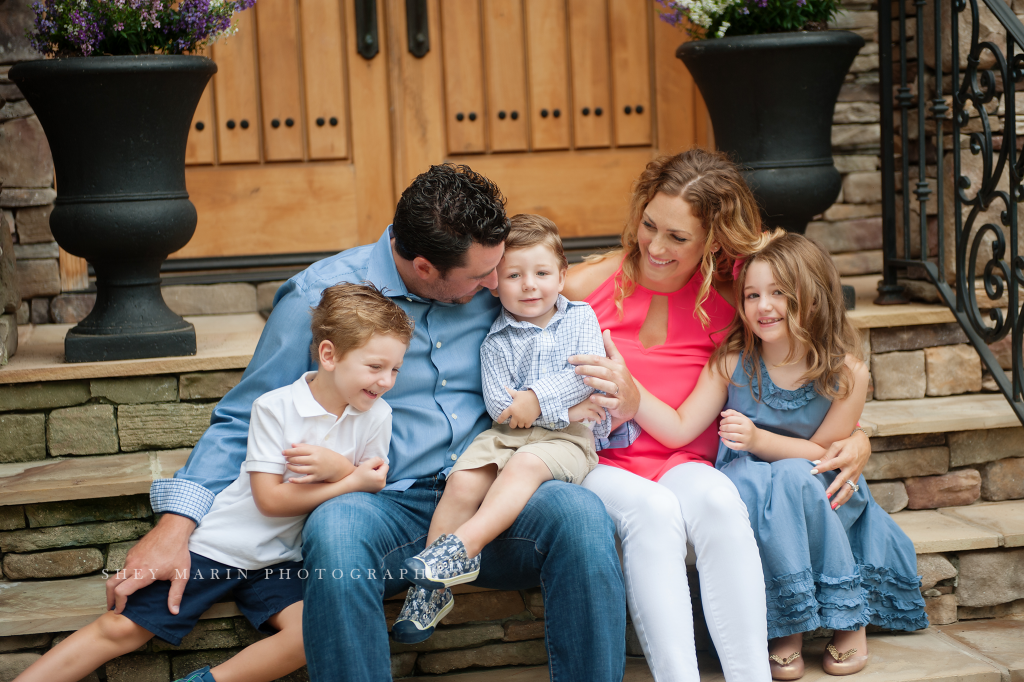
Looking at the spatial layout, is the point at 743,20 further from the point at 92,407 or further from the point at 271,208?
the point at 92,407

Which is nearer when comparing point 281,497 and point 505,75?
point 281,497

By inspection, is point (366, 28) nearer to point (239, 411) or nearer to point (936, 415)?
point (239, 411)

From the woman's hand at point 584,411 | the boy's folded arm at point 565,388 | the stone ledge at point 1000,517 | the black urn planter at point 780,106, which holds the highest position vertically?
the black urn planter at point 780,106

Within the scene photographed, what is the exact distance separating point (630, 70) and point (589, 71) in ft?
0.50

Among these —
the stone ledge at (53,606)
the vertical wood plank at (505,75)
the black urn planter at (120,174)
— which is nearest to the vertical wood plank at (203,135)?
the black urn planter at (120,174)

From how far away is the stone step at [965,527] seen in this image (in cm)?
223

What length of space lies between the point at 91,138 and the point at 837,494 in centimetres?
198

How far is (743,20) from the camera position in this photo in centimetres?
269

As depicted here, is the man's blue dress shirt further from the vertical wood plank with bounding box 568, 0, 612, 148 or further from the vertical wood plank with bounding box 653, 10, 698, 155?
the vertical wood plank with bounding box 653, 10, 698, 155

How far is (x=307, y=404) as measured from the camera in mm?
1870

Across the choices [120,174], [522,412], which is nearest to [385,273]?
[522,412]

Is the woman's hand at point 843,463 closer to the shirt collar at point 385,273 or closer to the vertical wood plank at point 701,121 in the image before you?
the shirt collar at point 385,273

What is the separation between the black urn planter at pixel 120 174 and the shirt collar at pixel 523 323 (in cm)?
84

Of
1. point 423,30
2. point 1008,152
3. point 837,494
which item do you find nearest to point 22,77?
point 423,30
